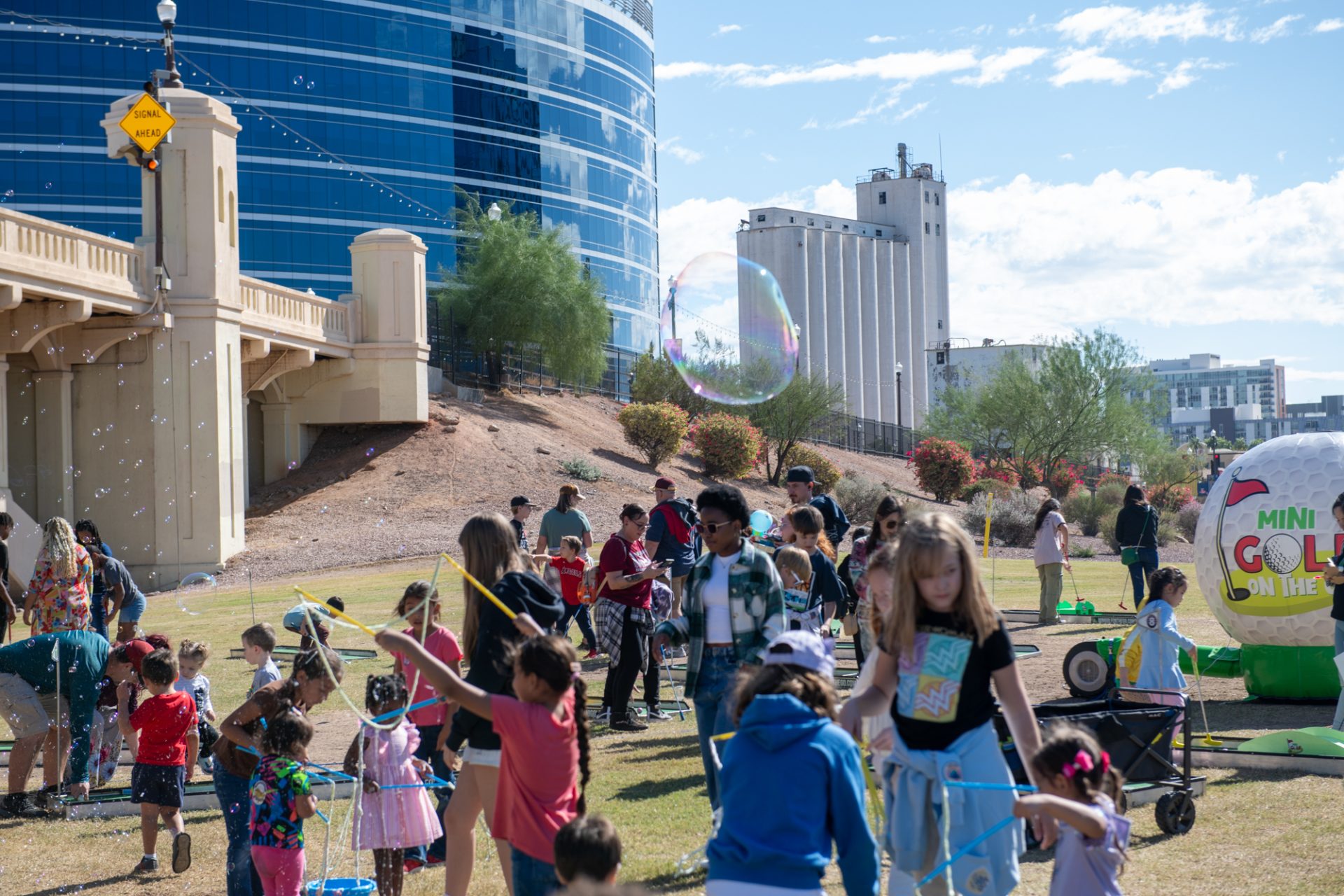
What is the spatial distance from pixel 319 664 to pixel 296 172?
174ft

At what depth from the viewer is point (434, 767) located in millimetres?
6535

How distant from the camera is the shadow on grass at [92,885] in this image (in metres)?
6.43

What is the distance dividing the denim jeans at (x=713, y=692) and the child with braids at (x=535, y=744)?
1862mm

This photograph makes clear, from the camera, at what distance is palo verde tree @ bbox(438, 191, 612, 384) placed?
44.7 meters

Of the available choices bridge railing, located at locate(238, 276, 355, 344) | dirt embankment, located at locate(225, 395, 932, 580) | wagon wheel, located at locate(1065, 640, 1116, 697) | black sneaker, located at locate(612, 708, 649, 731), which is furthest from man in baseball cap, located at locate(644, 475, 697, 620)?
bridge railing, located at locate(238, 276, 355, 344)

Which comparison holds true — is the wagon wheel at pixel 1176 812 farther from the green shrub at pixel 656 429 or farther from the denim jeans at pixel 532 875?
the green shrub at pixel 656 429

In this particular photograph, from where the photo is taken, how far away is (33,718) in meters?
7.89

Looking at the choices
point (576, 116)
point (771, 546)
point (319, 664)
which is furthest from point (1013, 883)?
point (576, 116)

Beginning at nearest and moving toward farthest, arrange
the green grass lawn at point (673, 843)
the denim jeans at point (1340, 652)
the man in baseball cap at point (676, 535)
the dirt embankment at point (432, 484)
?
the green grass lawn at point (673, 843), the denim jeans at point (1340, 652), the man in baseball cap at point (676, 535), the dirt embankment at point (432, 484)

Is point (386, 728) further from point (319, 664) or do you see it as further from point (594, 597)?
point (594, 597)

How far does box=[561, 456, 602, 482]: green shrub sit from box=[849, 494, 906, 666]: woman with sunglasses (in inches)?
988

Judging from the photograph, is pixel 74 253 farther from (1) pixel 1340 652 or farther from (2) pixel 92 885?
(1) pixel 1340 652

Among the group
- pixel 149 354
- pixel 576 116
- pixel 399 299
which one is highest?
pixel 576 116

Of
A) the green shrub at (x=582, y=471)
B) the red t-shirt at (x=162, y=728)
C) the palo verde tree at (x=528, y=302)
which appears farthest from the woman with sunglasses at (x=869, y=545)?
the palo verde tree at (x=528, y=302)
